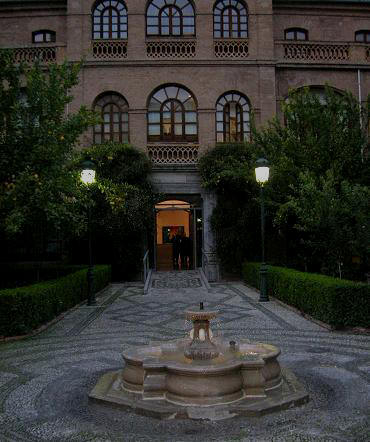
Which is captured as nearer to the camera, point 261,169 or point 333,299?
point 333,299

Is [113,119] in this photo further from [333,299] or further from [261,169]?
[333,299]

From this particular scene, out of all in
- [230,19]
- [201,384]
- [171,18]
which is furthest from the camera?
[230,19]

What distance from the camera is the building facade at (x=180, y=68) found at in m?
22.2

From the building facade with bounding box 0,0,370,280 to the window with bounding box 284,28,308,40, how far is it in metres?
0.97

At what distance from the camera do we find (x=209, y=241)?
72.3 feet

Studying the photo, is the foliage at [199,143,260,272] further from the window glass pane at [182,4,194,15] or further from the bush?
the bush

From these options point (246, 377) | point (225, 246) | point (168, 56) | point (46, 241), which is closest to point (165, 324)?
point (246, 377)

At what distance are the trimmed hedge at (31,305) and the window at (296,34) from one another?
1707 cm

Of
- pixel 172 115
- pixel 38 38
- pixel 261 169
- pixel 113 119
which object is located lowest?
pixel 261 169

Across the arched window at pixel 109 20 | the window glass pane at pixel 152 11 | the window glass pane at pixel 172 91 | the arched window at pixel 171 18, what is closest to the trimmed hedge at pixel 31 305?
the window glass pane at pixel 172 91

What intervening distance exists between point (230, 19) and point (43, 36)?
29.3ft

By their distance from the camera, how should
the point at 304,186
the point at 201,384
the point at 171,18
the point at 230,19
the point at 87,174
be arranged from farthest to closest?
the point at 230,19 < the point at 171,18 < the point at 87,174 < the point at 304,186 < the point at 201,384

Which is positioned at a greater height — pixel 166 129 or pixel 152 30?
pixel 152 30

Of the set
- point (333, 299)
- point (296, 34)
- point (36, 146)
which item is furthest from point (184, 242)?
point (333, 299)
